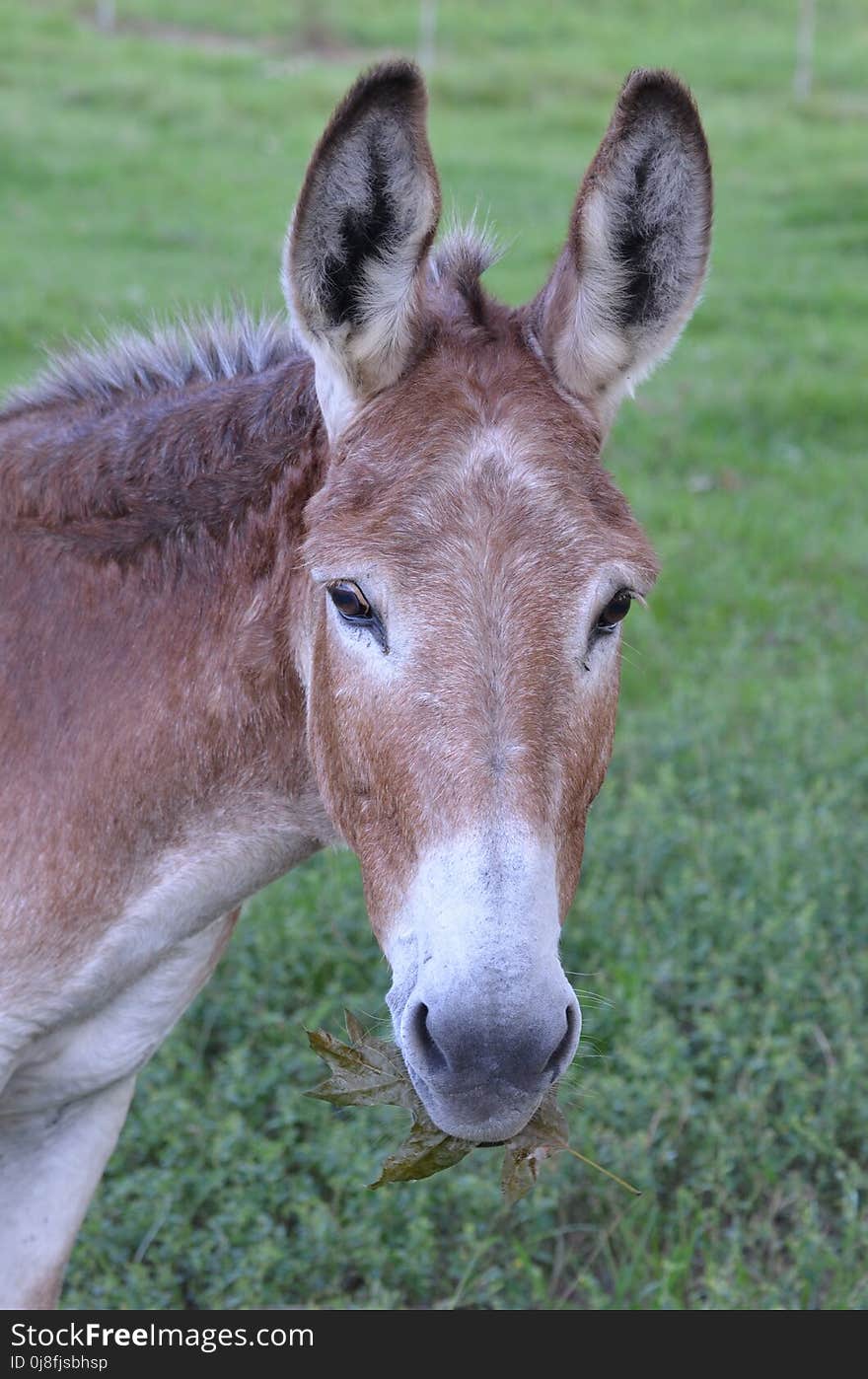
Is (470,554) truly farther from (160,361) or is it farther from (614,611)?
(160,361)

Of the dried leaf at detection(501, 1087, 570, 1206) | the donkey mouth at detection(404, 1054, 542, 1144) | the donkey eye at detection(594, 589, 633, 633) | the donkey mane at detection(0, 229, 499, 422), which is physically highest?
the donkey mane at detection(0, 229, 499, 422)

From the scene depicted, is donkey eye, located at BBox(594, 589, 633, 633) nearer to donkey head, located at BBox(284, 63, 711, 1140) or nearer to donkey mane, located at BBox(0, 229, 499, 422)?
donkey head, located at BBox(284, 63, 711, 1140)

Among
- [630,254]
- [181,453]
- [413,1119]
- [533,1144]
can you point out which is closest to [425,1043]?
[413,1119]

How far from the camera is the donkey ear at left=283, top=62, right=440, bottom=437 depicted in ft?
7.71

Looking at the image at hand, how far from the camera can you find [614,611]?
232 centimetres

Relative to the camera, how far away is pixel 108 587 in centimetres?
272

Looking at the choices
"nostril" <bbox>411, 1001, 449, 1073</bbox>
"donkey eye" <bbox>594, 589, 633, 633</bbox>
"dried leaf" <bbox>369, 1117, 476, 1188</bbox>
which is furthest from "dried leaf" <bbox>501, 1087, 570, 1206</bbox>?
"donkey eye" <bbox>594, 589, 633, 633</bbox>

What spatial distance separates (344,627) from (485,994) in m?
0.67

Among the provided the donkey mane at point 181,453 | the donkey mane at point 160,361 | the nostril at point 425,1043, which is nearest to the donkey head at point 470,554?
the nostril at point 425,1043

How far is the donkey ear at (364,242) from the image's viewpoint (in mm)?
2350

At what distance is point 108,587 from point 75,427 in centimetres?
43

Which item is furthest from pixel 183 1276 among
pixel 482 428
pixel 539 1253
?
pixel 482 428

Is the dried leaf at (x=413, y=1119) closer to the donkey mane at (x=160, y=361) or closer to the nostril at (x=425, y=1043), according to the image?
the nostril at (x=425, y=1043)
